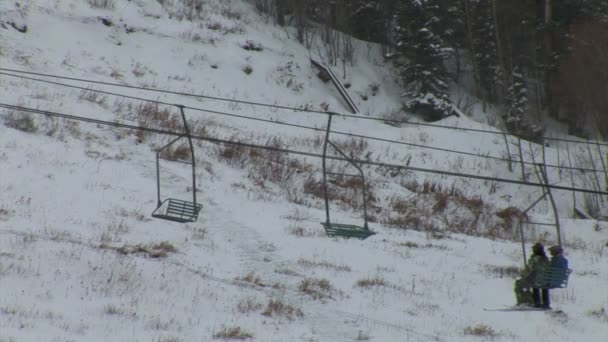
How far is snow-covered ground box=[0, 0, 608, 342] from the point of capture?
1002cm

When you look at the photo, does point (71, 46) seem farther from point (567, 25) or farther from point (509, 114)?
point (567, 25)

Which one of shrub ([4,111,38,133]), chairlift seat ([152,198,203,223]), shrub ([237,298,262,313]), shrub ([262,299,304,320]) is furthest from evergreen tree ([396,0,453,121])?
shrub ([237,298,262,313])

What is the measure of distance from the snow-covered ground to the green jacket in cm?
78

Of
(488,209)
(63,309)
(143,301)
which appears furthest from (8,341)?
(488,209)

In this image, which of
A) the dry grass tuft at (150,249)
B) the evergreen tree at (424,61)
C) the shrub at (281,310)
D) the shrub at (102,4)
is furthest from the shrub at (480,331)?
the shrub at (102,4)

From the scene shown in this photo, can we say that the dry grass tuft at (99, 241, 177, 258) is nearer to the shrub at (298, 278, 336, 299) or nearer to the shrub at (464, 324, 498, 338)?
the shrub at (298, 278, 336, 299)

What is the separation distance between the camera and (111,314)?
927 cm

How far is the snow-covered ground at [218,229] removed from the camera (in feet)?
32.9

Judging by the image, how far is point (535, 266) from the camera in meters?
11.2

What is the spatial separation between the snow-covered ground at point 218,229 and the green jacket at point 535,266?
2.56 ft

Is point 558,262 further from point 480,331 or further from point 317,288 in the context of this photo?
point 317,288

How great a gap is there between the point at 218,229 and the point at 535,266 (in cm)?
579

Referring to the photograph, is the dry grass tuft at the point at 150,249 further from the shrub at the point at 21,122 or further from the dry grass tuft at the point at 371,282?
the shrub at the point at 21,122

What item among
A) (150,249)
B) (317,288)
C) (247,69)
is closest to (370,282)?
(317,288)
